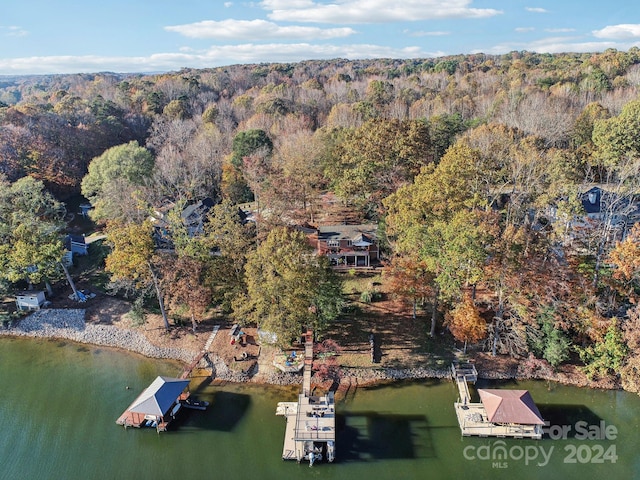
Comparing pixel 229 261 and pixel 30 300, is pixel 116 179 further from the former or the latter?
pixel 229 261

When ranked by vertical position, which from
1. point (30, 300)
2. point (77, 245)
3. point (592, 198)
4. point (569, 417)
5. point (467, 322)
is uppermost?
point (592, 198)

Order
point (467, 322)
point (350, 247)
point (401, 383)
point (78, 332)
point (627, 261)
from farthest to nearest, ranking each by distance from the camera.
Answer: point (350, 247), point (78, 332), point (401, 383), point (467, 322), point (627, 261)

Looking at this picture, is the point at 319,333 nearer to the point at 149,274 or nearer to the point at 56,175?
the point at 149,274

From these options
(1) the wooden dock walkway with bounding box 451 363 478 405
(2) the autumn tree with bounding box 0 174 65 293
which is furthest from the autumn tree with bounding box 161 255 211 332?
(1) the wooden dock walkway with bounding box 451 363 478 405

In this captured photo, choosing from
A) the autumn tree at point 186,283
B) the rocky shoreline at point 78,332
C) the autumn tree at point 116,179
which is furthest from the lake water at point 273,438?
the autumn tree at point 116,179

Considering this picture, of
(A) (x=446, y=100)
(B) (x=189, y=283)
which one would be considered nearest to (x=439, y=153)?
(A) (x=446, y=100)

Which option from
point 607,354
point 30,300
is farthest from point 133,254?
A: point 607,354

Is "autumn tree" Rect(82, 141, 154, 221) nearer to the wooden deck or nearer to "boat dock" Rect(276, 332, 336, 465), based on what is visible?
"boat dock" Rect(276, 332, 336, 465)
